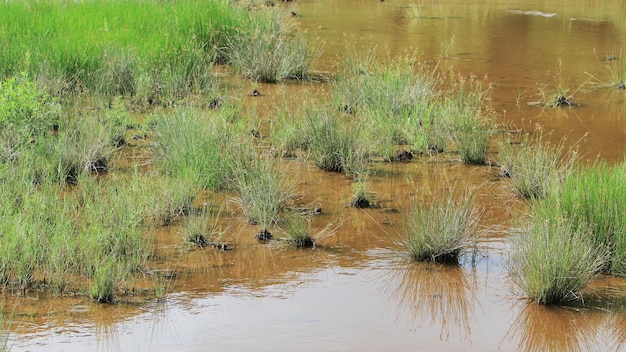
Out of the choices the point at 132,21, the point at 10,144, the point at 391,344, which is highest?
the point at 132,21

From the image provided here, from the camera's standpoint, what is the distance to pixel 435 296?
6137 millimetres

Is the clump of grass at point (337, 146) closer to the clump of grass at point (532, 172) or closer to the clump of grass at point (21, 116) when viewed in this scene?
the clump of grass at point (532, 172)

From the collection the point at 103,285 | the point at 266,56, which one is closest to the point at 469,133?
the point at 266,56

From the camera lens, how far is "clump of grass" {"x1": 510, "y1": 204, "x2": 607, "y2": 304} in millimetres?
5785

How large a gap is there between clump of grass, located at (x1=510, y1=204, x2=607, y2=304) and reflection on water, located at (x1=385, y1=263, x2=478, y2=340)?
0.38 metres

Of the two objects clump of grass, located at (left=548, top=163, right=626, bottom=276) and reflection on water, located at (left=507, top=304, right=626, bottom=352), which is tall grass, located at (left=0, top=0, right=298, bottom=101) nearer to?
clump of grass, located at (left=548, top=163, right=626, bottom=276)

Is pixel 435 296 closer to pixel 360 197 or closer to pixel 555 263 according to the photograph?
pixel 555 263

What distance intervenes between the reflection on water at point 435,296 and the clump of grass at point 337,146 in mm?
2231

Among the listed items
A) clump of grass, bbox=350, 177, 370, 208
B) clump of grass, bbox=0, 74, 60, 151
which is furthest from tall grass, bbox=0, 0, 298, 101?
clump of grass, bbox=350, 177, 370, 208

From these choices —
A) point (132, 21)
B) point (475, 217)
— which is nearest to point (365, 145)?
point (475, 217)

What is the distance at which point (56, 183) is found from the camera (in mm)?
7852

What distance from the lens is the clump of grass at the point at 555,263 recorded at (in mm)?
5785

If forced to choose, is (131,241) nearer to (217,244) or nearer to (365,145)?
(217,244)

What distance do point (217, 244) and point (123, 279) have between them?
1082 millimetres
